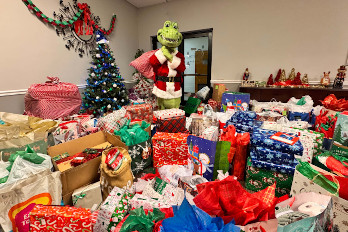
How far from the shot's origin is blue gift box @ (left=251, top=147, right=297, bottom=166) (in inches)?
50.0

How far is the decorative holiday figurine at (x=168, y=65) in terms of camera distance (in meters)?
2.79

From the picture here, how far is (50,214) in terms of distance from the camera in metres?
0.91

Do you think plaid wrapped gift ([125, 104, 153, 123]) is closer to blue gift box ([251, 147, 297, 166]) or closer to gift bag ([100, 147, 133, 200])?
gift bag ([100, 147, 133, 200])

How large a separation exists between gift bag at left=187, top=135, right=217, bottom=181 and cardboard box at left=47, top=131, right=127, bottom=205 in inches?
25.6

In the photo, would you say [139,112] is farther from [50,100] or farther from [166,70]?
[50,100]

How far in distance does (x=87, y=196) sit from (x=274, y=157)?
1.42 metres

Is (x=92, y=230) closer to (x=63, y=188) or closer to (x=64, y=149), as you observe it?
(x=63, y=188)

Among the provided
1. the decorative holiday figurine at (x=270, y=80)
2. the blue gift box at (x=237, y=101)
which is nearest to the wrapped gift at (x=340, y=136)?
the blue gift box at (x=237, y=101)

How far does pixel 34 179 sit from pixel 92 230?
523mm

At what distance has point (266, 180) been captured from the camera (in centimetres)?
136

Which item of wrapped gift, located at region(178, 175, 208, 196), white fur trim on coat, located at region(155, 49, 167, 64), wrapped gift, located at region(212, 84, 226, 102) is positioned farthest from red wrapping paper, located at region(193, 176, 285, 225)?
wrapped gift, located at region(212, 84, 226, 102)

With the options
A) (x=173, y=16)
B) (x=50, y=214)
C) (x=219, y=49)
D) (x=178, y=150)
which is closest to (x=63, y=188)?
(x=50, y=214)

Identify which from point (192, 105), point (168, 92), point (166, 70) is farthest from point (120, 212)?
point (192, 105)

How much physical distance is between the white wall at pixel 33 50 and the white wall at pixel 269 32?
2.17 meters
